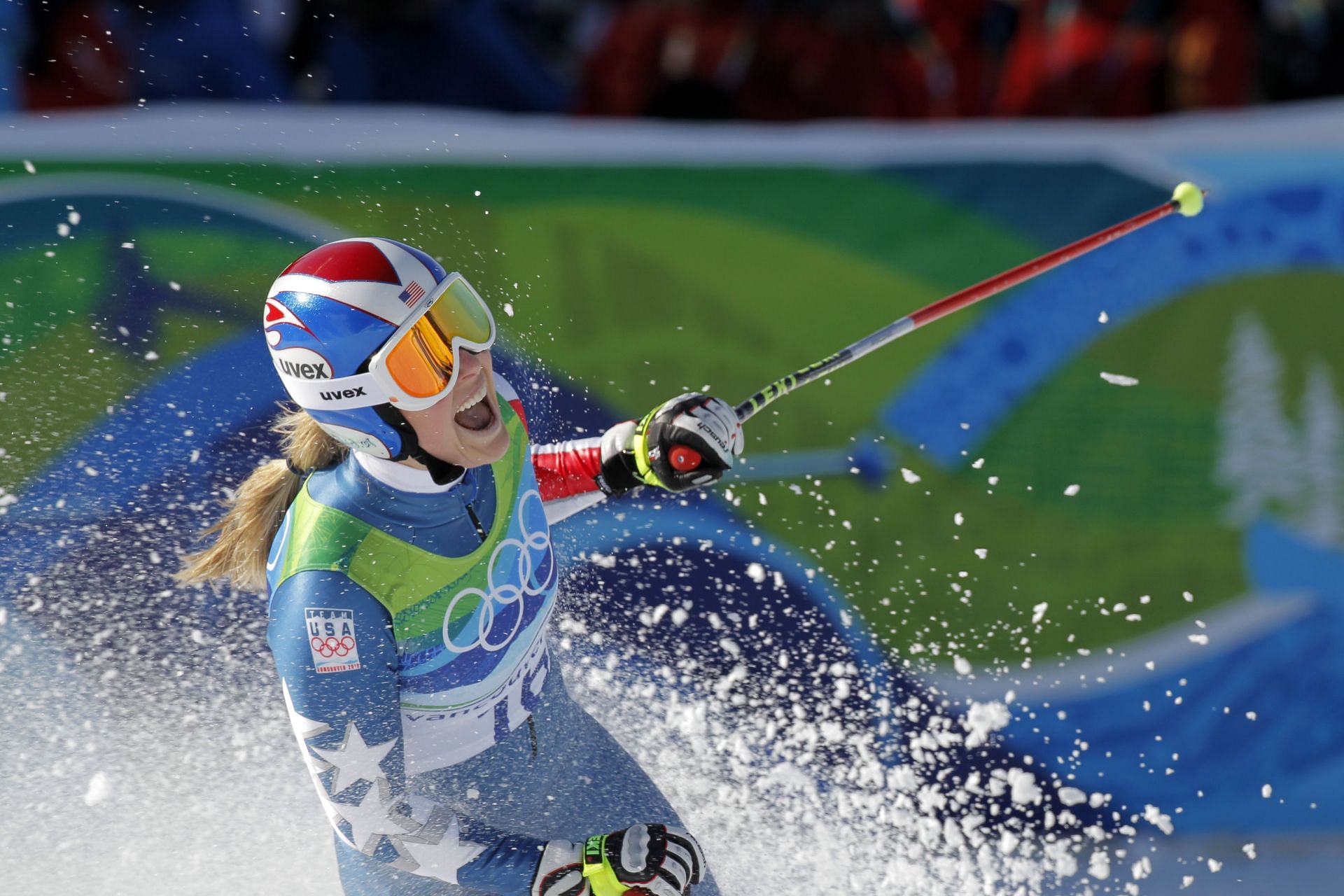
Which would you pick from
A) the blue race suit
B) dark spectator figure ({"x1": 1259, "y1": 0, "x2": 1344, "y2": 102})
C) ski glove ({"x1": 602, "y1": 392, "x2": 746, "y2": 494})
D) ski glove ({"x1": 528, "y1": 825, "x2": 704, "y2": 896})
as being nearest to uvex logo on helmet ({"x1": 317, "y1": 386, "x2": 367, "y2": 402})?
the blue race suit

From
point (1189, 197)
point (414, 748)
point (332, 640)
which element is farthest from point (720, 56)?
point (332, 640)

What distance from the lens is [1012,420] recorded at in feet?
14.4

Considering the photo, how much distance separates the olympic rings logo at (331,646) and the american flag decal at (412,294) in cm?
58

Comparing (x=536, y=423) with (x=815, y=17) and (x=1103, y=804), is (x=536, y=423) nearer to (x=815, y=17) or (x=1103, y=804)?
(x=1103, y=804)

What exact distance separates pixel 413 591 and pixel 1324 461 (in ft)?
9.44

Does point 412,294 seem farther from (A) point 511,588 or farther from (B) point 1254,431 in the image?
(B) point 1254,431

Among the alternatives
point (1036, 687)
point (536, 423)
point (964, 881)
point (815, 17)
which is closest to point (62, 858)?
point (536, 423)

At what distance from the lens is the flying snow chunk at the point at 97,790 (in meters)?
3.82

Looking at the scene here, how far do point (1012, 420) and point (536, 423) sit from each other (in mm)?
1409

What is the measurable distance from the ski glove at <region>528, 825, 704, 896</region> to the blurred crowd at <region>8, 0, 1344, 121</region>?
3349 mm

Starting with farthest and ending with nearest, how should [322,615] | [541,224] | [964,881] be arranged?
[541,224] → [964,881] → [322,615]

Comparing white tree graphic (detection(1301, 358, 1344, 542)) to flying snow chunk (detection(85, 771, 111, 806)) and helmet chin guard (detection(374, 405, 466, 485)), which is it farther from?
flying snow chunk (detection(85, 771, 111, 806))

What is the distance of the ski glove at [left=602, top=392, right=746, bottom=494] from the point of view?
3.09m

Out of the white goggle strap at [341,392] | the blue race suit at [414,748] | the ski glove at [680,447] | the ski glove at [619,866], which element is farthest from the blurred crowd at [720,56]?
the ski glove at [619,866]
